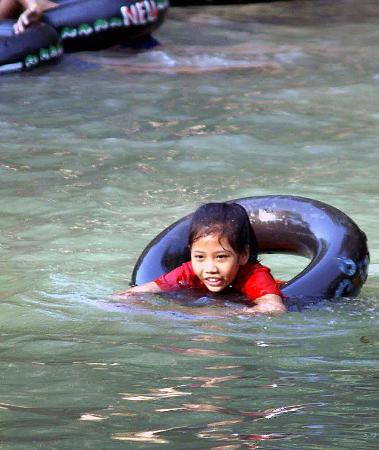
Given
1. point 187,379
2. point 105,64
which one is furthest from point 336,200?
point 105,64

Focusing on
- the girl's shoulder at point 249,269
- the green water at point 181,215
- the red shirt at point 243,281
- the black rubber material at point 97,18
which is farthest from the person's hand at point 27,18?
the girl's shoulder at point 249,269

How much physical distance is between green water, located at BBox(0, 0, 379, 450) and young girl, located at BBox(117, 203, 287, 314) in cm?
14

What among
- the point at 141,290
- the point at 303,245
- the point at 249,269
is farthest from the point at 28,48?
the point at 249,269

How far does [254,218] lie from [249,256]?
0.44m

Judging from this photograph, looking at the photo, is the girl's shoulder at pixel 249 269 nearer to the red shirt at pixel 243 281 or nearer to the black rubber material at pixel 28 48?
the red shirt at pixel 243 281

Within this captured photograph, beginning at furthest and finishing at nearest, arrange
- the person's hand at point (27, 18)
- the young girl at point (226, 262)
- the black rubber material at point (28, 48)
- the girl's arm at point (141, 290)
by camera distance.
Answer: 1. the person's hand at point (27, 18)
2. the black rubber material at point (28, 48)
3. the girl's arm at point (141, 290)
4. the young girl at point (226, 262)

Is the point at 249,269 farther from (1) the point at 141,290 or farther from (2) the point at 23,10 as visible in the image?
(2) the point at 23,10

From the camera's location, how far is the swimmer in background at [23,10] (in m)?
11.9

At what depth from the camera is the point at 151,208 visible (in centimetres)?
747

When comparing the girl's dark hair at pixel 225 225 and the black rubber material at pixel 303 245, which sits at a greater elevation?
the girl's dark hair at pixel 225 225

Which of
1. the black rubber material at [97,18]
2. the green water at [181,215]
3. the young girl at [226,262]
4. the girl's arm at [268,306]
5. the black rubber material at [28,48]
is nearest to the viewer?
the green water at [181,215]

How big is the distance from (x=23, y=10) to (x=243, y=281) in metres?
7.80

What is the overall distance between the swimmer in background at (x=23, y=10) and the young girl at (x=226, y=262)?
22.7ft

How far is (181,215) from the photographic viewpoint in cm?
726
